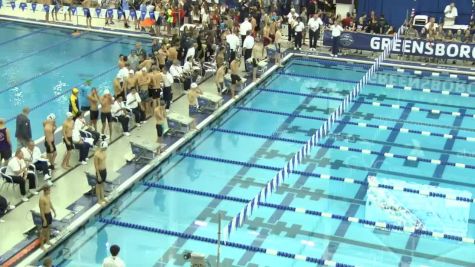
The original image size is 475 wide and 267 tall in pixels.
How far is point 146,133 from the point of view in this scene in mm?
14742

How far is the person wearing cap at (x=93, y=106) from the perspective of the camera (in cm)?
1408

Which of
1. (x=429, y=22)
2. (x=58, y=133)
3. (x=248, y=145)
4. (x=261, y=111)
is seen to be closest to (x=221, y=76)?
(x=261, y=111)

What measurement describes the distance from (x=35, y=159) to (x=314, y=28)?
10649mm

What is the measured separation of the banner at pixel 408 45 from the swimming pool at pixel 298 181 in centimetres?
158

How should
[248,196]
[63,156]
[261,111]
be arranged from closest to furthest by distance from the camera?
[248,196] < [63,156] < [261,111]

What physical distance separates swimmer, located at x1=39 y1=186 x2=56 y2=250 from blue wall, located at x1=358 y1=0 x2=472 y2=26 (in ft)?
49.7

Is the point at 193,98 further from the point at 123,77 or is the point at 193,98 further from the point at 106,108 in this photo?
the point at 106,108

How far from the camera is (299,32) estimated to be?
20812mm

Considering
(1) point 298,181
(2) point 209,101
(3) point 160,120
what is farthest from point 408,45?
(3) point 160,120

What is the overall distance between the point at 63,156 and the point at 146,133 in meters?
1.94

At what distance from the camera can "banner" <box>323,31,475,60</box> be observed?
1997 centimetres

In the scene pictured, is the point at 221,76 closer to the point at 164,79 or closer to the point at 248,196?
the point at 164,79

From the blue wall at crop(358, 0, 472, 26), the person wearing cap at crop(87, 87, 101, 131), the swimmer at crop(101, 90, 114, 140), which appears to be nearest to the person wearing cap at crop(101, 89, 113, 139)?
the swimmer at crop(101, 90, 114, 140)

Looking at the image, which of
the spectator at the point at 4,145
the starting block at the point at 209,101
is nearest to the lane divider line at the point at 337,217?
the spectator at the point at 4,145
